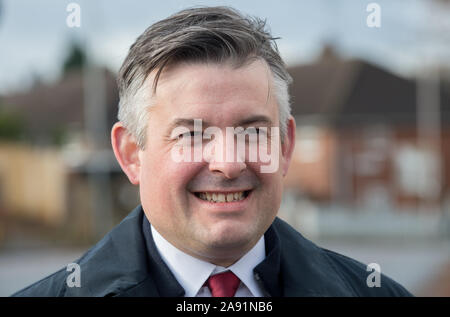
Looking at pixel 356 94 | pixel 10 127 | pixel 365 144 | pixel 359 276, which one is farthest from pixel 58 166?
pixel 359 276

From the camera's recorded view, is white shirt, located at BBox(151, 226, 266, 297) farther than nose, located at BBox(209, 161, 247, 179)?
Yes

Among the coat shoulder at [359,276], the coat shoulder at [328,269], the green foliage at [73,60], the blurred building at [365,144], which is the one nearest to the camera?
the coat shoulder at [328,269]

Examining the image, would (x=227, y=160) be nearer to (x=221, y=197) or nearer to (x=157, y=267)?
(x=221, y=197)

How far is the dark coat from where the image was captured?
1.59 metres

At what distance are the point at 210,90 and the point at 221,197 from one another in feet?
0.80

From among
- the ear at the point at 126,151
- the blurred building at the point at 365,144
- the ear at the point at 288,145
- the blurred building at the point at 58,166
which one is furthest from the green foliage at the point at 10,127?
the ear at the point at 288,145

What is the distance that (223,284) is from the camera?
163 centimetres

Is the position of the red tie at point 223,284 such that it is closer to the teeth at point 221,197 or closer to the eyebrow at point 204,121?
the teeth at point 221,197

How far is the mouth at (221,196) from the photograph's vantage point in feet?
4.77

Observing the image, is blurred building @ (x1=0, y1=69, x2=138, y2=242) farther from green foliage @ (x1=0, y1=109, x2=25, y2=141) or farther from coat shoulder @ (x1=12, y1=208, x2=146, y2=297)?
coat shoulder @ (x1=12, y1=208, x2=146, y2=297)

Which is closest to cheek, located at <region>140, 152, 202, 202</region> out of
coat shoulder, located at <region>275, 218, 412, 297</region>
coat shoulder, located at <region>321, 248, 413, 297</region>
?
coat shoulder, located at <region>275, 218, 412, 297</region>

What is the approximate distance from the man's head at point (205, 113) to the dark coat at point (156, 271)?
0.14 meters

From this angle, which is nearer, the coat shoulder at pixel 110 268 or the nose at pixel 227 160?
the nose at pixel 227 160

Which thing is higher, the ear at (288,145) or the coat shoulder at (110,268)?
the ear at (288,145)
